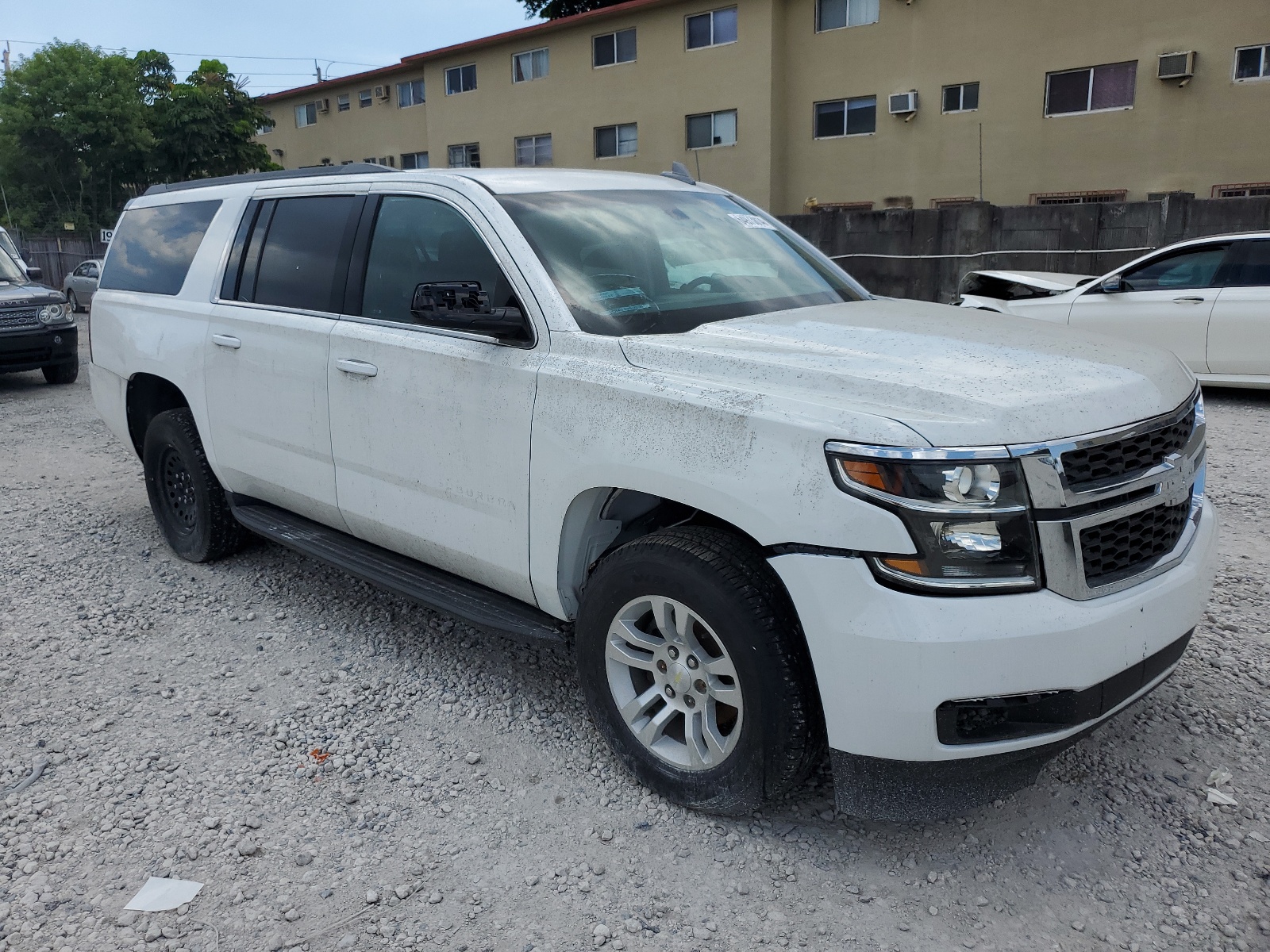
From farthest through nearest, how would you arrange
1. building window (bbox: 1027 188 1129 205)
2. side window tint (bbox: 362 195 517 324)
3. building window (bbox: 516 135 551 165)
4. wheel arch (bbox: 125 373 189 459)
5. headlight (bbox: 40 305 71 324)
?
building window (bbox: 516 135 551 165)
building window (bbox: 1027 188 1129 205)
headlight (bbox: 40 305 71 324)
wheel arch (bbox: 125 373 189 459)
side window tint (bbox: 362 195 517 324)

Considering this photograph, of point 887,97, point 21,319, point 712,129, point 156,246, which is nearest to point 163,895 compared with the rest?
point 156,246

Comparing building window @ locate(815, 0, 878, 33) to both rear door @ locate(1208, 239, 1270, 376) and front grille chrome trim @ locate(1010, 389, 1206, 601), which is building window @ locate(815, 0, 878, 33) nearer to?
rear door @ locate(1208, 239, 1270, 376)

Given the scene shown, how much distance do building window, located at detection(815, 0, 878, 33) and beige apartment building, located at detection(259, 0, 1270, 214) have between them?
0.05 meters

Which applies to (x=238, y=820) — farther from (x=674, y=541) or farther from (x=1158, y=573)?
(x=1158, y=573)

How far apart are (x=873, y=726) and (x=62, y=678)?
3.35m

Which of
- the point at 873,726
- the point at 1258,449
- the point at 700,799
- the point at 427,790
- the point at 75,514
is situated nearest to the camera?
the point at 873,726

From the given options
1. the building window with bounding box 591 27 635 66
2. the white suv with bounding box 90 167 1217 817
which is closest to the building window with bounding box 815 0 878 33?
Answer: the building window with bounding box 591 27 635 66

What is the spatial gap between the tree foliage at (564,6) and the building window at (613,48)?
7511 millimetres

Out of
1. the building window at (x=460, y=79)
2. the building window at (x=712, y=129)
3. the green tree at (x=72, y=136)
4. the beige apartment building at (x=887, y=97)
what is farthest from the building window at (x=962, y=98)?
the green tree at (x=72, y=136)

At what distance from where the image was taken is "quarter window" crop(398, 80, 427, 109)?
34125mm

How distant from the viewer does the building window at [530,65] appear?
2920cm

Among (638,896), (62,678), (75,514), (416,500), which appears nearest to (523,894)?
(638,896)

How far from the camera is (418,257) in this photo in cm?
386

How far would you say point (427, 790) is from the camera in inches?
129
